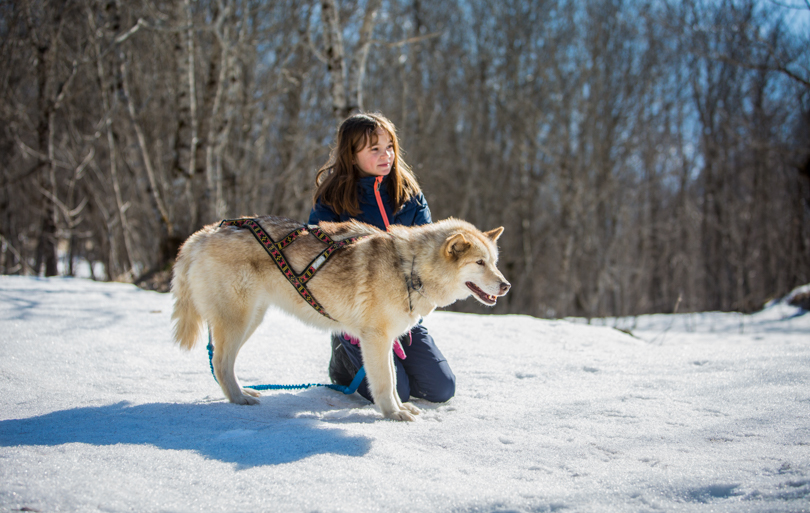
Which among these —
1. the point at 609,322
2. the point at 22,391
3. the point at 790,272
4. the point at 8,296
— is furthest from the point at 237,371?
the point at 790,272

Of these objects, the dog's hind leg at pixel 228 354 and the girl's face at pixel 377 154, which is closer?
the dog's hind leg at pixel 228 354

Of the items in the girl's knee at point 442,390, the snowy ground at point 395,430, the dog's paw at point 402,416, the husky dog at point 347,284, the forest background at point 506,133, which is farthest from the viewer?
the forest background at point 506,133

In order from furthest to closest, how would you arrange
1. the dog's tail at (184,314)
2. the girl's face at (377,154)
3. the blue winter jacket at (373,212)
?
1. the blue winter jacket at (373,212)
2. the girl's face at (377,154)
3. the dog's tail at (184,314)

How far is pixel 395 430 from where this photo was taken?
9.02 feet

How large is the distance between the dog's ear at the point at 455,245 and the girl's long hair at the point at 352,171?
2.92ft

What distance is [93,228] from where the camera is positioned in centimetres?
1558

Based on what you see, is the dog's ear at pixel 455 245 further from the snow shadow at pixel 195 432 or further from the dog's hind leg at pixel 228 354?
the dog's hind leg at pixel 228 354

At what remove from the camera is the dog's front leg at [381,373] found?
9.98ft

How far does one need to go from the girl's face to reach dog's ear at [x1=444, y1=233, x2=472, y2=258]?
0.93 metres

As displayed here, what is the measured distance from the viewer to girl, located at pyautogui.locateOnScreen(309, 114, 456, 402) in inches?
139

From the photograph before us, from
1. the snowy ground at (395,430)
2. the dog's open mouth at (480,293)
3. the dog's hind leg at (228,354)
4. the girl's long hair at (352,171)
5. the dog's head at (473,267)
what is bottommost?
the snowy ground at (395,430)

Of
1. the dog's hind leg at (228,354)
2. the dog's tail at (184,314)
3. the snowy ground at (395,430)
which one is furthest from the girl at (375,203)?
the dog's tail at (184,314)

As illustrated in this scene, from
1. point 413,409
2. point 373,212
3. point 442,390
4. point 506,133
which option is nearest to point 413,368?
point 442,390

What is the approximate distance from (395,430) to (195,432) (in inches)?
41.7
